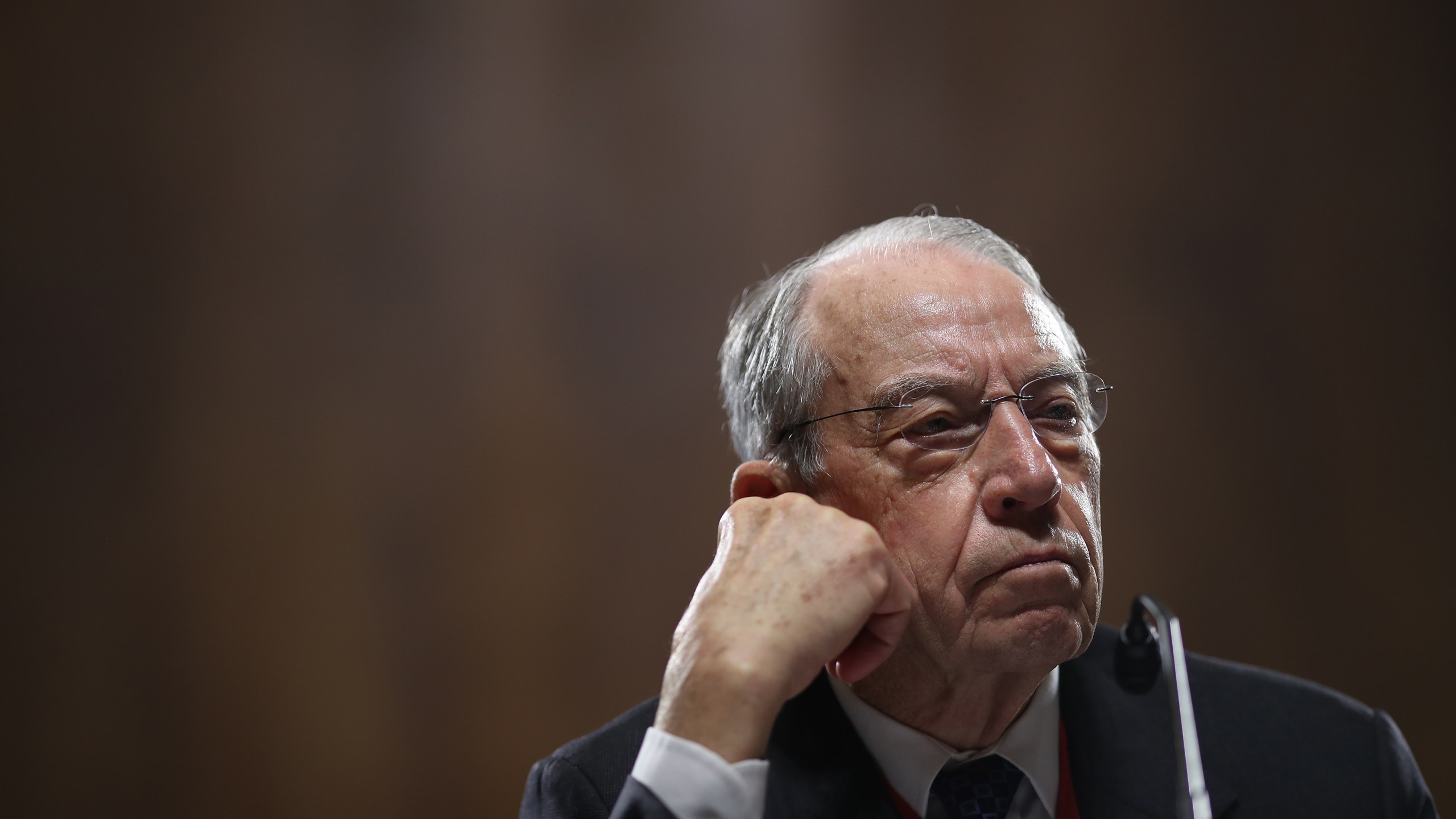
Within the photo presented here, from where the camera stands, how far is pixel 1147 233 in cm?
251

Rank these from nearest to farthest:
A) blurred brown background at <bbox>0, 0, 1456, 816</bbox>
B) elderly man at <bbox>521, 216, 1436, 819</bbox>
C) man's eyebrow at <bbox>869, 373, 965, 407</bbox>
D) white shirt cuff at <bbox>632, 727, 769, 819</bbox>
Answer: white shirt cuff at <bbox>632, 727, 769, 819</bbox>, elderly man at <bbox>521, 216, 1436, 819</bbox>, man's eyebrow at <bbox>869, 373, 965, 407</bbox>, blurred brown background at <bbox>0, 0, 1456, 816</bbox>

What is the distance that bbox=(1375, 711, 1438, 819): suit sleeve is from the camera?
1459 mm

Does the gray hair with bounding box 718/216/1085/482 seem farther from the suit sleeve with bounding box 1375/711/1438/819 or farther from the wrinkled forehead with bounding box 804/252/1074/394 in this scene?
the suit sleeve with bounding box 1375/711/1438/819

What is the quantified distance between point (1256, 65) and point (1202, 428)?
102 centimetres

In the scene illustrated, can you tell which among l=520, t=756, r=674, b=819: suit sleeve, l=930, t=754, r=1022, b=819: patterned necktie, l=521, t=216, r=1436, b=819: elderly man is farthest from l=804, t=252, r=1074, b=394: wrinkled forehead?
l=520, t=756, r=674, b=819: suit sleeve

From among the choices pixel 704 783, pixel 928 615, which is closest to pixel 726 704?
pixel 704 783

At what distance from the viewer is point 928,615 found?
1305mm

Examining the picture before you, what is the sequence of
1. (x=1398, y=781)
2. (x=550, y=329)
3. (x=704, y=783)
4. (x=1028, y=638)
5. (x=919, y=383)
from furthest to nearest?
(x=550, y=329), (x=1398, y=781), (x=919, y=383), (x=1028, y=638), (x=704, y=783)

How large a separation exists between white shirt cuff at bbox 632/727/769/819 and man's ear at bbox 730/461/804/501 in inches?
20.3

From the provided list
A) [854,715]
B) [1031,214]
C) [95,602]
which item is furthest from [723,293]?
[95,602]

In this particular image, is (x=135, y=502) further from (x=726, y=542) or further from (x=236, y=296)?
(x=726, y=542)

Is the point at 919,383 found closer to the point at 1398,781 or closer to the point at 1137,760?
the point at 1137,760

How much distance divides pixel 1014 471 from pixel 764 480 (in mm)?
417

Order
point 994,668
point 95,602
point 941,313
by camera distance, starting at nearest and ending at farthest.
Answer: point 994,668, point 941,313, point 95,602
